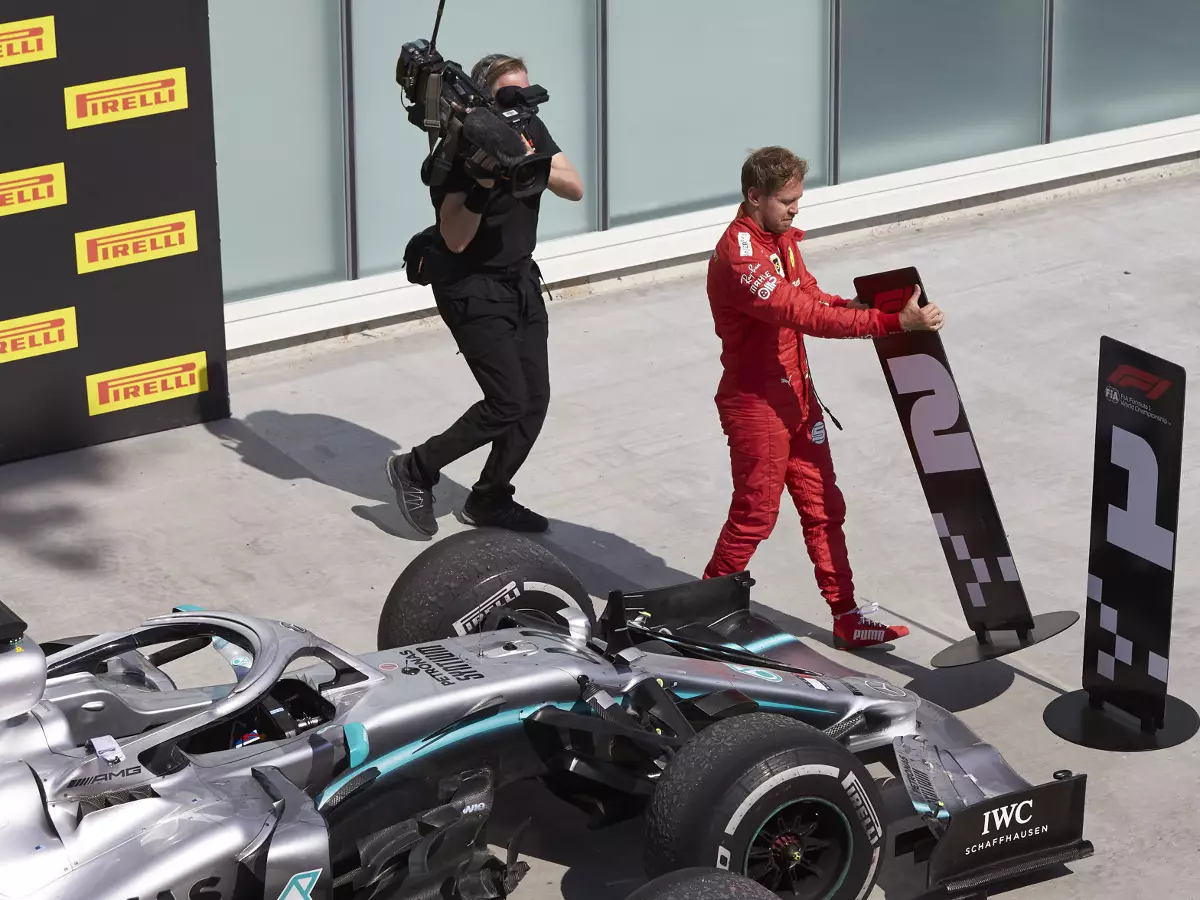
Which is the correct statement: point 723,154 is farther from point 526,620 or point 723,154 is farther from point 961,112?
point 526,620

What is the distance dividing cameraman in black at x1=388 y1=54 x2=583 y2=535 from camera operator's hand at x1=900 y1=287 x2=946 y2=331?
67.1 inches

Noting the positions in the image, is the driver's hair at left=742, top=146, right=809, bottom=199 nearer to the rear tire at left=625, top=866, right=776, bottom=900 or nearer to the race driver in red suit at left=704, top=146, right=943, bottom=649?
the race driver in red suit at left=704, top=146, right=943, bottom=649

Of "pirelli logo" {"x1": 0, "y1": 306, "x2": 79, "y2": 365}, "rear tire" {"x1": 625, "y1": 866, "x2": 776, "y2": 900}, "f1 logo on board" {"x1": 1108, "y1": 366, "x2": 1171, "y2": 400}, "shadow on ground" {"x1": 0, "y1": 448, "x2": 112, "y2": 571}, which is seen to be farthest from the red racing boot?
"pirelli logo" {"x1": 0, "y1": 306, "x2": 79, "y2": 365}

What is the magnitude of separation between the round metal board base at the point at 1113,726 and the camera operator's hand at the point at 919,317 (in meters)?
1.39

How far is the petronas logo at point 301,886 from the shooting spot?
4.70 meters

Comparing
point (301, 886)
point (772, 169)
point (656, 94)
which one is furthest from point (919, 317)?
point (656, 94)

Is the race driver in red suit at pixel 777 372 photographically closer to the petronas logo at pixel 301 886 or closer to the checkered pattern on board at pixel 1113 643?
the checkered pattern on board at pixel 1113 643

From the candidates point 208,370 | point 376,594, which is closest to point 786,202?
point 376,594

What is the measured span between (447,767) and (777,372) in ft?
7.13

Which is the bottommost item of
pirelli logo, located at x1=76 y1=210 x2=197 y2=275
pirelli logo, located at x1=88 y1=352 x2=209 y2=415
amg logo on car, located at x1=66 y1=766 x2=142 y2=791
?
pirelli logo, located at x1=88 y1=352 x2=209 y2=415

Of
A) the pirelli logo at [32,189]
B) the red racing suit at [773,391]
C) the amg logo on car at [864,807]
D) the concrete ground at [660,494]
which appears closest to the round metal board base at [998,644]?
the concrete ground at [660,494]

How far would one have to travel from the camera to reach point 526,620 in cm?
605

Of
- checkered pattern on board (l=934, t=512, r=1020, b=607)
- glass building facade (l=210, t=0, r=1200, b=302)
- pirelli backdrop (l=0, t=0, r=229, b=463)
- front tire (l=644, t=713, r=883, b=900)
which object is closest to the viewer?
front tire (l=644, t=713, r=883, b=900)

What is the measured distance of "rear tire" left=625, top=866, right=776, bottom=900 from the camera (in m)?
4.69
